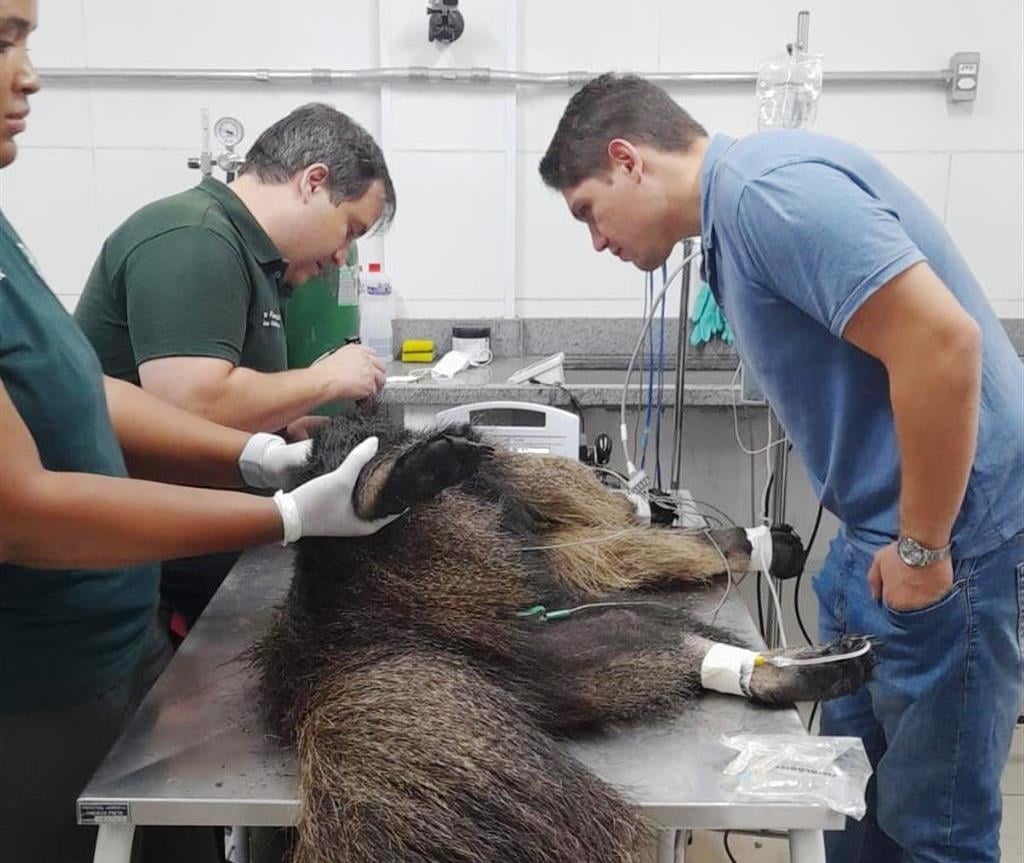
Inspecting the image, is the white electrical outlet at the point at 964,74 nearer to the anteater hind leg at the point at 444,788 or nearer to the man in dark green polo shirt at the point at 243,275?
the man in dark green polo shirt at the point at 243,275

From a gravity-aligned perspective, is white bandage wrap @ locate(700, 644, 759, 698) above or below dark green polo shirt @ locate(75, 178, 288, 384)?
below

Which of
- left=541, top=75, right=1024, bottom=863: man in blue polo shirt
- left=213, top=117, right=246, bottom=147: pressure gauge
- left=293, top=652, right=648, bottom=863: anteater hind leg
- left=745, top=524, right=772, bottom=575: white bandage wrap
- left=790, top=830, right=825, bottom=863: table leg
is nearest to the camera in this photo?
left=293, top=652, right=648, bottom=863: anteater hind leg

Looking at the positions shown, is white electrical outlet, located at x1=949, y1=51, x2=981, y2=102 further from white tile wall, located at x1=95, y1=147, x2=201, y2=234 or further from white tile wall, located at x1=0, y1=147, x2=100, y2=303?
white tile wall, located at x1=0, y1=147, x2=100, y2=303

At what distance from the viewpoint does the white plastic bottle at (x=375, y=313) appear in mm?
2707

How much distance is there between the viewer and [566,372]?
2752 mm

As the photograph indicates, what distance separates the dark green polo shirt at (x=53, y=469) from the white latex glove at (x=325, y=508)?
0.80ft

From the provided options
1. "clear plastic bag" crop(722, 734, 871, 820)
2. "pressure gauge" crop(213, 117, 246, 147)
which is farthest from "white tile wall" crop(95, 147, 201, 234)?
"clear plastic bag" crop(722, 734, 871, 820)

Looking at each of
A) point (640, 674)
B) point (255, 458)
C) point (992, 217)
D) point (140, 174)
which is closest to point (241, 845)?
point (255, 458)

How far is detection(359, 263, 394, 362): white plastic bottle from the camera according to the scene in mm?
2707

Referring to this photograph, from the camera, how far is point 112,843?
37.8 inches

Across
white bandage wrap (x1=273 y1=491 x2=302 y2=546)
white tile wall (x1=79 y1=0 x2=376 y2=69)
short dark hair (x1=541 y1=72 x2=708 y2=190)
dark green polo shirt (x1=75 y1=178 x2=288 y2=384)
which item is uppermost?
white tile wall (x1=79 y1=0 x2=376 y2=69)

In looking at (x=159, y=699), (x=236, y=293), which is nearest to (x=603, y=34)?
(x=236, y=293)

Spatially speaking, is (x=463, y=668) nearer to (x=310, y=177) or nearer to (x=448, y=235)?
(x=310, y=177)

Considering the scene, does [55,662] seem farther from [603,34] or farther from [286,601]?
[603,34]
